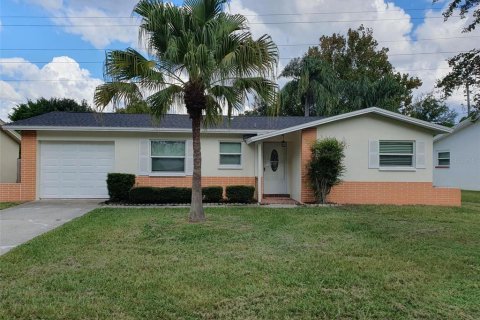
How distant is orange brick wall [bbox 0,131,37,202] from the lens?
13.1 meters

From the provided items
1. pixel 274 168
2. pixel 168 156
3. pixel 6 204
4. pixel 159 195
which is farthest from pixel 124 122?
pixel 274 168

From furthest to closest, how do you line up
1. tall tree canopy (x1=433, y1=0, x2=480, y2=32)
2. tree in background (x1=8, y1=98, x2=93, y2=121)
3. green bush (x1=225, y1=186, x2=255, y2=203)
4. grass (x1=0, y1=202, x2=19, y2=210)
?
tree in background (x1=8, y1=98, x2=93, y2=121), green bush (x1=225, y1=186, x2=255, y2=203), grass (x1=0, y1=202, x2=19, y2=210), tall tree canopy (x1=433, y1=0, x2=480, y2=32)

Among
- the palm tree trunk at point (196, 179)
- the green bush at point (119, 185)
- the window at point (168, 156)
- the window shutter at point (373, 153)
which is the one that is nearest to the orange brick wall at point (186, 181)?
the window at point (168, 156)

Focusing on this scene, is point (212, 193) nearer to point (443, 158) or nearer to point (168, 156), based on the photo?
point (168, 156)

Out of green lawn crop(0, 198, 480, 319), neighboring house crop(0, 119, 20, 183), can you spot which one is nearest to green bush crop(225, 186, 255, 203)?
green lawn crop(0, 198, 480, 319)

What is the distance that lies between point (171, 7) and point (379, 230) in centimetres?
701

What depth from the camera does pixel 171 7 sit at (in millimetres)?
8328

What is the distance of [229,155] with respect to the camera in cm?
1397

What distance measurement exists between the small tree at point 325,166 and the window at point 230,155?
2.95 m

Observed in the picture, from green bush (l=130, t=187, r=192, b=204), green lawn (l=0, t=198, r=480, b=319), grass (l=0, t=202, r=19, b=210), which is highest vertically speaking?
green bush (l=130, t=187, r=192, b=204)

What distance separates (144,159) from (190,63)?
662cm

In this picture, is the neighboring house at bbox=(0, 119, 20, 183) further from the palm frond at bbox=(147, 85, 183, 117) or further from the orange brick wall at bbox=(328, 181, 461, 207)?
the orange brick wall at bbox=(328, 181, 461, 207)

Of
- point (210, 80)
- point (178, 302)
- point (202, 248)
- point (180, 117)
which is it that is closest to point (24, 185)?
point (180, 117)

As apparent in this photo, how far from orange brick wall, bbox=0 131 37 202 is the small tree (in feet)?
33.4
